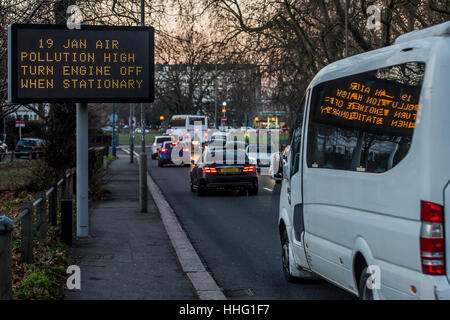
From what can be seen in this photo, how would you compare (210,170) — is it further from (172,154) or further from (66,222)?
(172,154)

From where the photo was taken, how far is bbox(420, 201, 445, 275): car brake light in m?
4.95

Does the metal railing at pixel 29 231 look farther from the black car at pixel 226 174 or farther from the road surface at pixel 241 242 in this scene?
the black car at pixel 226 174

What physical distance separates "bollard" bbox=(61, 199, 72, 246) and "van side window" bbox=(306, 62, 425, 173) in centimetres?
517

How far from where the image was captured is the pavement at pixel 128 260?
8.06m

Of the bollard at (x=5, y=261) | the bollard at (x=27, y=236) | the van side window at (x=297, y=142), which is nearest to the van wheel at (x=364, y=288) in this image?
the van side window at (x=297, y=142)

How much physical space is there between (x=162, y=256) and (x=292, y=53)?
92.8ft

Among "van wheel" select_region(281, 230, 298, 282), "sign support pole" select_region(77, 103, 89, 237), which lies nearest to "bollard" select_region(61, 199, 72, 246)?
"sign support pole" select_region(77, 103, 89, 237)

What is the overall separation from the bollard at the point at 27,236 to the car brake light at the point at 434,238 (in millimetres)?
5239

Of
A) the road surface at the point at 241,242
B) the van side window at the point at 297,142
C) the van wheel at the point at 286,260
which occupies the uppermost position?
the van side window at the point at 297,142

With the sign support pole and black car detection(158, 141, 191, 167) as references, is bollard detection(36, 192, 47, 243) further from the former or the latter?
black car detection(158, 141, 191, 167)

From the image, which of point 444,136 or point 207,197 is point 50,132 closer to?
point 207,197

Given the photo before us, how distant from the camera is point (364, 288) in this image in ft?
19.9
